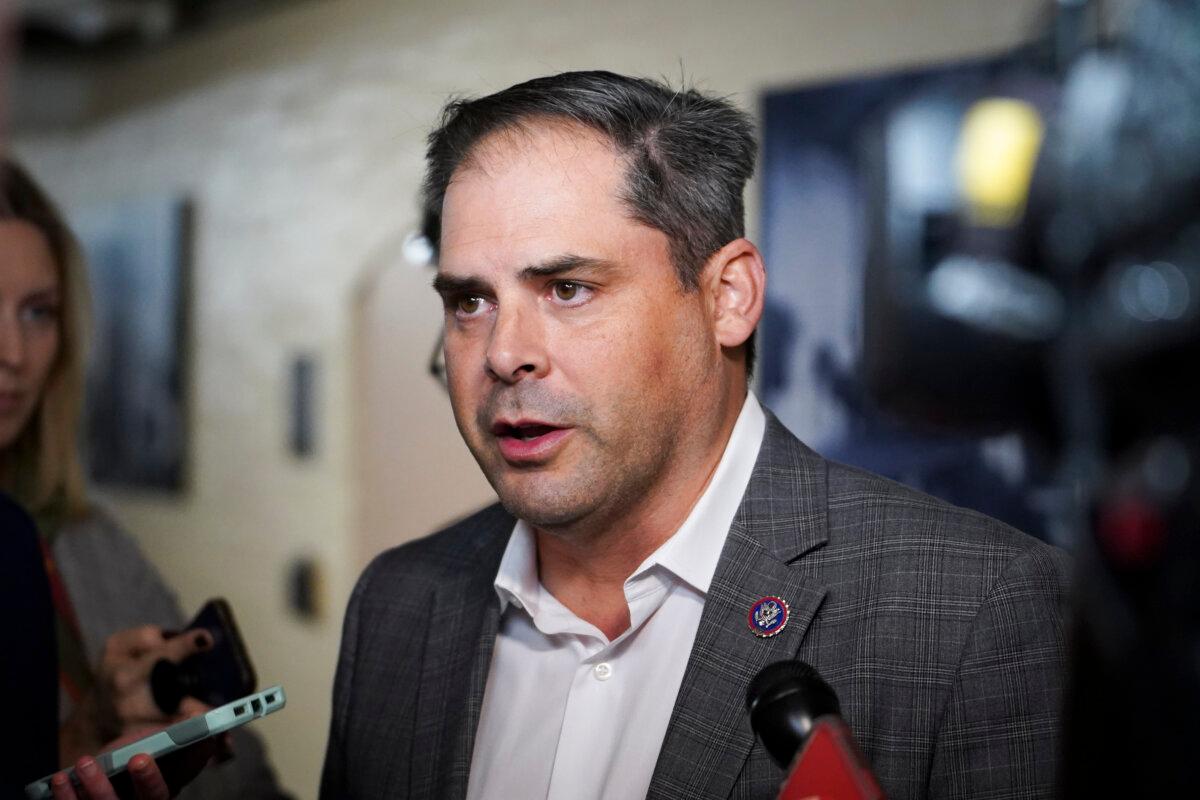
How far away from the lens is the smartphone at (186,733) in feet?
3.54

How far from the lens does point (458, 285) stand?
1.18 m

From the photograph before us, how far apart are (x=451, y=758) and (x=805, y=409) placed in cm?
122

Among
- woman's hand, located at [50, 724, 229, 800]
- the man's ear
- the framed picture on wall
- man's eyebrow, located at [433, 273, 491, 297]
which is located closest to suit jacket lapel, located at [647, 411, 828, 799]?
the man's ear

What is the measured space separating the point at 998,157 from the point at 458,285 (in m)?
1.21

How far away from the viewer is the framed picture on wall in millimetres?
3764

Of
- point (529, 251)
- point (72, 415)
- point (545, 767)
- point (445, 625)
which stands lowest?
point (545, 767)

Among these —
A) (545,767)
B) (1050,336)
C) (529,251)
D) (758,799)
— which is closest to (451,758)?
(545,767)

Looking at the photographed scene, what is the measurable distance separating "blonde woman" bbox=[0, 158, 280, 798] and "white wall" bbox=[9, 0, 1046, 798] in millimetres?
1277

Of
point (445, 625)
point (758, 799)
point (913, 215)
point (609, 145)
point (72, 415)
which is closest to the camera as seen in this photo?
point (758, 799)

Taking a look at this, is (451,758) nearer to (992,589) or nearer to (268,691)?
(268,691)

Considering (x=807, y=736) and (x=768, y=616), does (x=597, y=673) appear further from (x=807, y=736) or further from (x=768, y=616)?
(x=807, y=736)

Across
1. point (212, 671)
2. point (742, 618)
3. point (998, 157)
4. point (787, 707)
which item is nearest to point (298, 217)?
point (998, 157)

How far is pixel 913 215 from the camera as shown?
207 cm

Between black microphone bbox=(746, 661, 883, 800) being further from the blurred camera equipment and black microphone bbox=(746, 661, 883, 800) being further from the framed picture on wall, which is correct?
the framed picture on wall
